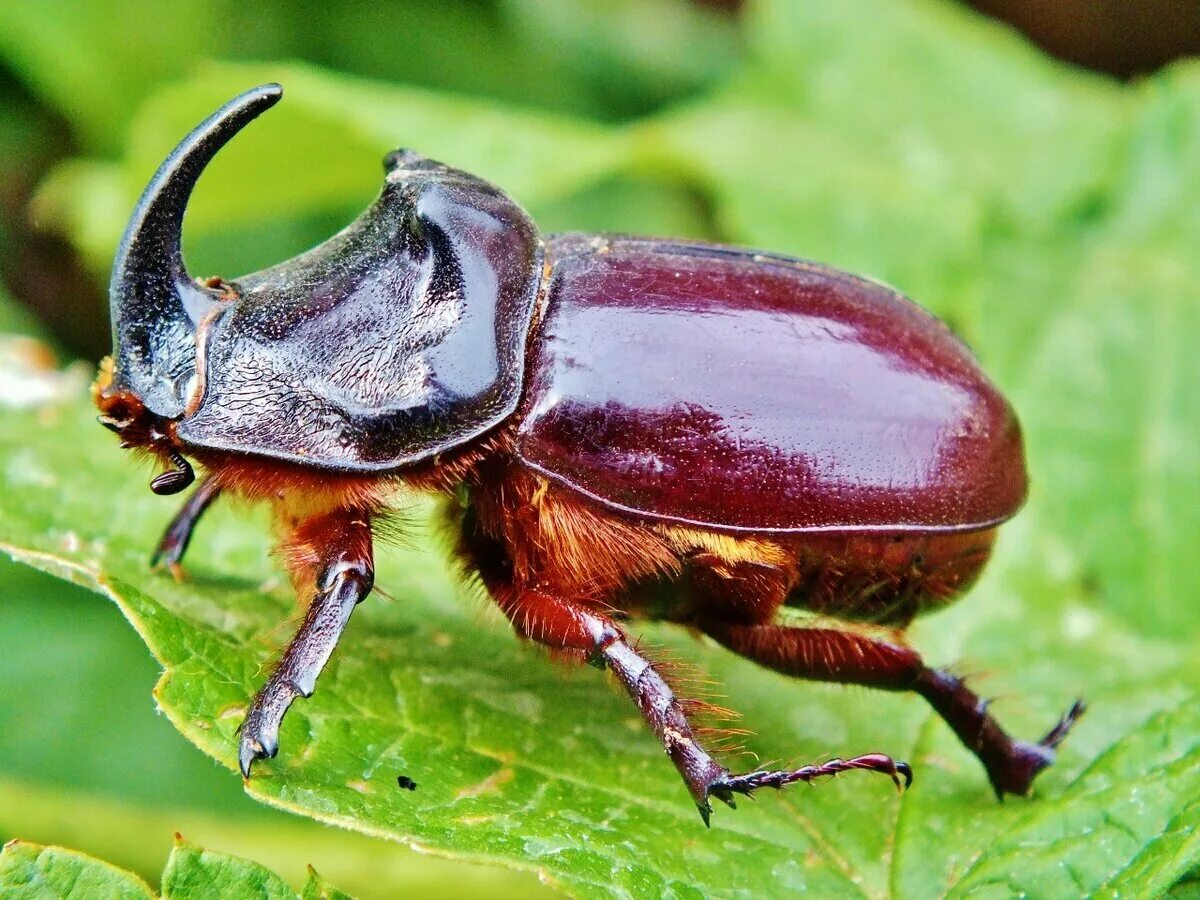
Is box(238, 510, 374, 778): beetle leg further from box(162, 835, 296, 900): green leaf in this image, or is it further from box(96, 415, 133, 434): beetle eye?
box(96, 415, 133, 434): beetle eye

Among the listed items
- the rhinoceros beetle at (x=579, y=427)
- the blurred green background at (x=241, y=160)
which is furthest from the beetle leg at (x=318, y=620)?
the blurred green background at (x=241, y=160)

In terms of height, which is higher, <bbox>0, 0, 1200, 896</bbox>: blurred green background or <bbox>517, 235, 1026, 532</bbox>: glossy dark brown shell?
<bbox>517, 235, 1026, 532</bbox>: glossy dark brown shell

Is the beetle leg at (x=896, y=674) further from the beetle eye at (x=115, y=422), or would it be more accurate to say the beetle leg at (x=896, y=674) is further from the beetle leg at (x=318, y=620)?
the beetle eye at (x=115, y=422)

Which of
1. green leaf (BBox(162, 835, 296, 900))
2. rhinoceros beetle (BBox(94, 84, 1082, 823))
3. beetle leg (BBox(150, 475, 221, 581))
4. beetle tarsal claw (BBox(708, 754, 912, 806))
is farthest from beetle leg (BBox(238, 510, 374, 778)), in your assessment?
beetle tarsal claw (BBox(708, 754, 912, 806))

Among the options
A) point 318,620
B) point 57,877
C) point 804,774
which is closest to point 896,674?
point 804,774

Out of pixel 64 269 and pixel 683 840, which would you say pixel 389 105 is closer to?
pixel 64 269
